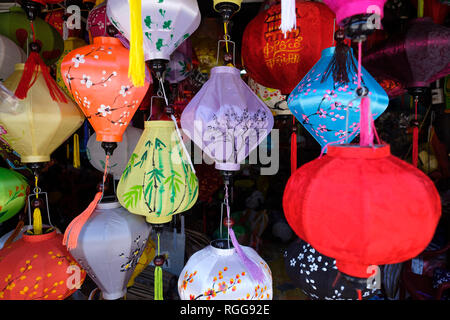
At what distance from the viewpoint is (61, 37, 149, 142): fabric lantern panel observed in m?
0.76

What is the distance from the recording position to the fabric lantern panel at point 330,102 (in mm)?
666

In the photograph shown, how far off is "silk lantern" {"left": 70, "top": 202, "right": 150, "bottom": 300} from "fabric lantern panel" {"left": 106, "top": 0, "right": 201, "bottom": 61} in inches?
20.4

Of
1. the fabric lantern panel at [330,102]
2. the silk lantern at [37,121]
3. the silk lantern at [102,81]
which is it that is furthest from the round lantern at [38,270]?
the fabric lantern panel at [330,102]

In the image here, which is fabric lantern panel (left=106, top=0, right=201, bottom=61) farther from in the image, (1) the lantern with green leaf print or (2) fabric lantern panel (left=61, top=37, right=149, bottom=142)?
(1) the lantern with green leaf print

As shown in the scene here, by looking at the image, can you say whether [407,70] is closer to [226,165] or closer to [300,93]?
[300,93]

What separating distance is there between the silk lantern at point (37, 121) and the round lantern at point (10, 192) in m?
0.17

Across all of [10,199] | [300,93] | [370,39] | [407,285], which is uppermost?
[370,39]

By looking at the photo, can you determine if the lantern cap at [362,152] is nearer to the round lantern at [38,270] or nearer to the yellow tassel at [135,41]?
the yellow tassel at [135,41]

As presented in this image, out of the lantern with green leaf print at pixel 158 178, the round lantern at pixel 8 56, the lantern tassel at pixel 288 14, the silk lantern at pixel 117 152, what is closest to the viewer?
the lantern tassel at pixel 288 14

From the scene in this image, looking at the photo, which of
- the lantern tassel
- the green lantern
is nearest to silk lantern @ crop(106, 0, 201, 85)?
the lantern tassel

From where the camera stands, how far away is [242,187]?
2.98 meters

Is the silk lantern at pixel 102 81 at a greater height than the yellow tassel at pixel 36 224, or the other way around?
the silk lantern at pixel 102 81
